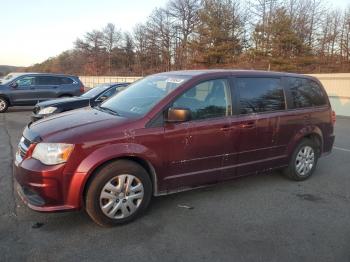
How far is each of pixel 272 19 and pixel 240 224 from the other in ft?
123

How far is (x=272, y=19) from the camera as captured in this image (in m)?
38.1

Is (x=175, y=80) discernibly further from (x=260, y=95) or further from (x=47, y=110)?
(x=47, y=110)

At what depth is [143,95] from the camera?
15.8 feet

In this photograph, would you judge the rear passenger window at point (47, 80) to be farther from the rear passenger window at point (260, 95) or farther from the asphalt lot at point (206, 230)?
the rear passenger window at point (260, 95)

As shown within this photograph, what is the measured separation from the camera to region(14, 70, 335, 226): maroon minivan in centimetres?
380

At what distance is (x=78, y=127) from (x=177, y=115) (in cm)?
112

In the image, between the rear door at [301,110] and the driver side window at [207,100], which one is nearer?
the driver side window at [207,100]

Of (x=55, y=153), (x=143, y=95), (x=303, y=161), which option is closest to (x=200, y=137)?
(x=143, y=95)

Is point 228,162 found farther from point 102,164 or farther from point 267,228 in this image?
point 102,164

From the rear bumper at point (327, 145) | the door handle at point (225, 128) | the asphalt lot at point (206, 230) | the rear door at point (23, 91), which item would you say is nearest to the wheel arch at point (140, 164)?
the asphalt lot at point (206, 230)

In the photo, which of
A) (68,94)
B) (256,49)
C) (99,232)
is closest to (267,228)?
(99,232)

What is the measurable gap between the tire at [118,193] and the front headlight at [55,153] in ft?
1.27

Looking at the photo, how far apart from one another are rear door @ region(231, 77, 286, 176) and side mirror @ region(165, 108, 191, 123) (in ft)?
2.87

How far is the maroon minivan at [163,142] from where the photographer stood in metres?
3.80
